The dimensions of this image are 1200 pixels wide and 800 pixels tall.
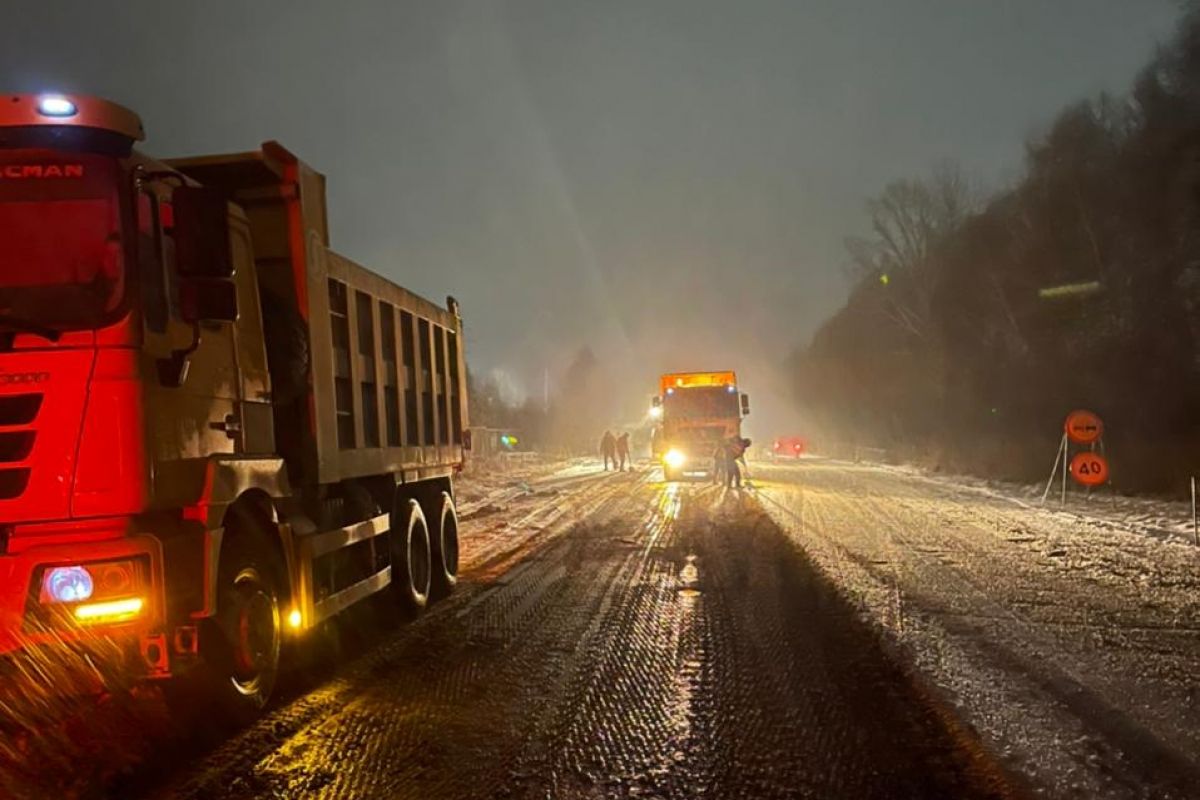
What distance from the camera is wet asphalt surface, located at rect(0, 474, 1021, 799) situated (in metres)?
4.78

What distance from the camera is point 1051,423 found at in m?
38.0

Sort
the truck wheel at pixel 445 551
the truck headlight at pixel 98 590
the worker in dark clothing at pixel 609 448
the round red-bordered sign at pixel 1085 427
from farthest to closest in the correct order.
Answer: the worker in dark clothing at pixel 609 448 < the round red-bordered sign at pixel 1085 427 < the truck wheel at pixel 445 551 < the truck headlight at pixel 98 590

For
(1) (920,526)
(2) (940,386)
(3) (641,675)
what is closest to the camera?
(3) (641,675)

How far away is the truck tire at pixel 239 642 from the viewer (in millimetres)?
5562

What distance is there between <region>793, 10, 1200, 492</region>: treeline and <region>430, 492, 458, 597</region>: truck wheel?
16079mm

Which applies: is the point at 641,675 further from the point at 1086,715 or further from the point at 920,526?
the point at 920,526

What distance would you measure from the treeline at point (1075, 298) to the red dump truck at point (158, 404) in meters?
19.3

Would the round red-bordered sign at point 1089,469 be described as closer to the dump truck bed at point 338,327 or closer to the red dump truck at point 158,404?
the dump truck bed at point 338,327

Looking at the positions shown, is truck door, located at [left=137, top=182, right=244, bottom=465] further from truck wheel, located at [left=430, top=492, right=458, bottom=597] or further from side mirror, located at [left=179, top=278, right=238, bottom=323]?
truck wheel, located at [left=430, top=492, right=458, bottom=597]

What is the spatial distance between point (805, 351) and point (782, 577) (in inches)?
4271

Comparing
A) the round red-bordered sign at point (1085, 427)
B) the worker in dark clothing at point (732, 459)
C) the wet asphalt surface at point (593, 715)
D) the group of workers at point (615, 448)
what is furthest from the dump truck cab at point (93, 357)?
the group of workers at point (615, 448)

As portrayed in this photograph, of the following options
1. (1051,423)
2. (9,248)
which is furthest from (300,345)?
(1051,423)

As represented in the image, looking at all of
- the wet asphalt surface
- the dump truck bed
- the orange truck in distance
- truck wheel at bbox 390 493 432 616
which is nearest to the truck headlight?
the wet asphalt surface

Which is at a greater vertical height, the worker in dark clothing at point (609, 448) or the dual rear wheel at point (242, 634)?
the worker in dark clothing at point (609, 448)
